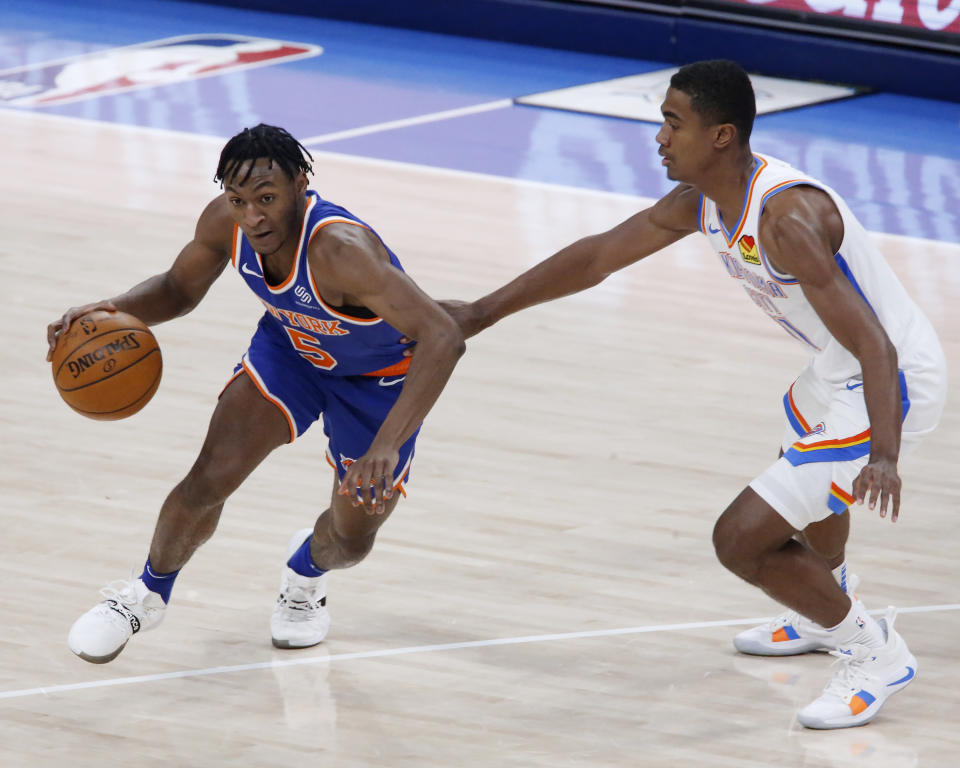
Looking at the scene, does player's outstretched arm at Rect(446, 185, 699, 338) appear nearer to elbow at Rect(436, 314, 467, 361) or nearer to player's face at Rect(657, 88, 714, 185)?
player's face at Rect(657, 88, 714, 185)

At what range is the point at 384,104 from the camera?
41.6 ft

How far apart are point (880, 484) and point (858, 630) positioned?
0.61 metres

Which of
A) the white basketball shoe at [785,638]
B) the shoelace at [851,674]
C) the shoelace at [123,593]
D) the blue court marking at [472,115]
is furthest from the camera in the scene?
the blue court marking at [472,115]

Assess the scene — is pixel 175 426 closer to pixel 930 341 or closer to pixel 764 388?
pixel 764 388

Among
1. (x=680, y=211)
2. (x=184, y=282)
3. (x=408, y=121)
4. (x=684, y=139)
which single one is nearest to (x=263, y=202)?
(x=184, y=282)

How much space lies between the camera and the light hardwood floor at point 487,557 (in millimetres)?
4461

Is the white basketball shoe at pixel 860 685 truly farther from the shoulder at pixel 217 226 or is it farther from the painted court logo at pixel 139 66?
the painted court logo at pixel 139 66

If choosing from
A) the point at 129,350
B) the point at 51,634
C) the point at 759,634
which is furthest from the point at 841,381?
the point at 51,634

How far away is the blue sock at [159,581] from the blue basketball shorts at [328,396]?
0.51 metres

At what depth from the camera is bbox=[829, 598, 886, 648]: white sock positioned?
4.55 metres

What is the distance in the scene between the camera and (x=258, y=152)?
14.3 ft

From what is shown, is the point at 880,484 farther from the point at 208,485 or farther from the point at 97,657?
the point at 97,657

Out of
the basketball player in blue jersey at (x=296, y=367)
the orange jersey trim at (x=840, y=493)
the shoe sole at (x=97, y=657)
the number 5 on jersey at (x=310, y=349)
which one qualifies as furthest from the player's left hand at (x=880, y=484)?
the shoe sole at (x=97, y=657)

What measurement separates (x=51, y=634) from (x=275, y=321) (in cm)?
109
